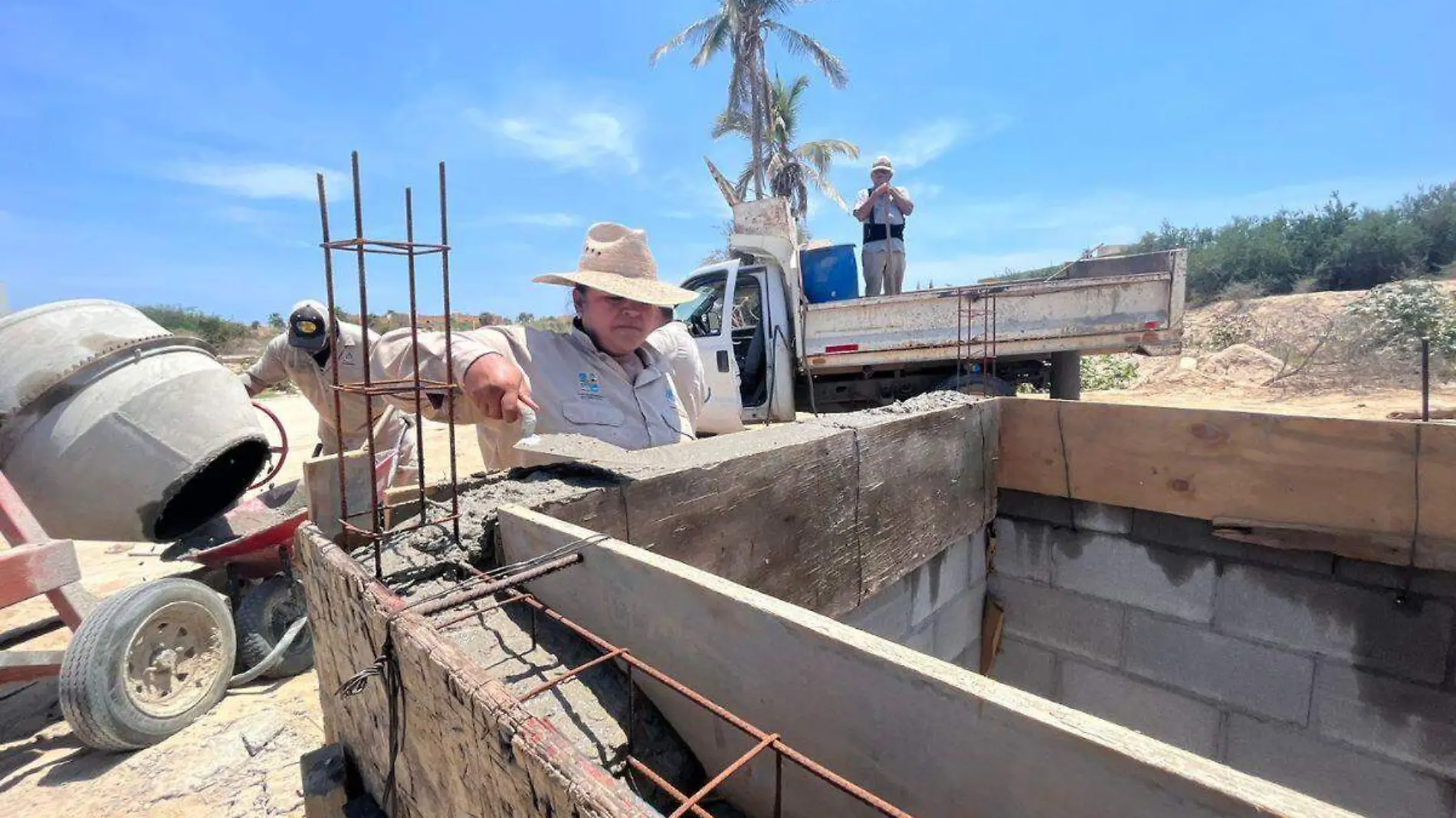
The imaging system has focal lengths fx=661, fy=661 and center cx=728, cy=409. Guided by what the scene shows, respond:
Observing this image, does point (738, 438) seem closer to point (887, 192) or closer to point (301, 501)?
point (301, 501)

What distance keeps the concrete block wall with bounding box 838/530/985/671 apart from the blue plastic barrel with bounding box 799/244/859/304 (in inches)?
221

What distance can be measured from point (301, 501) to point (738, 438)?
417 cm

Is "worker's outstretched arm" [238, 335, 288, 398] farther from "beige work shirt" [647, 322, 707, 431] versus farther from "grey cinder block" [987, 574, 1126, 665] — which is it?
"grey cinder block" [987, 574, 1126, 665]

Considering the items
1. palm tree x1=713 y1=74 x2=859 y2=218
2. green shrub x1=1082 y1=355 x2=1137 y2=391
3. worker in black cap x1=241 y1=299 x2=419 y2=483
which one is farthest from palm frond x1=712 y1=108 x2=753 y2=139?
worker in black cap x1=241 y1=299 x2=419 y2=483

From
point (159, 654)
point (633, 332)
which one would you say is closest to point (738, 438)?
point (633, 332)

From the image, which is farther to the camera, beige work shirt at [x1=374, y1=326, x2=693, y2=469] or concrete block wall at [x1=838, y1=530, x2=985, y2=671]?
concrete block wall at [x1=838, y1=530, x2=985, y2=671]

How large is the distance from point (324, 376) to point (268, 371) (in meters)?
0.67

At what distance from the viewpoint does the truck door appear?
26.8ft

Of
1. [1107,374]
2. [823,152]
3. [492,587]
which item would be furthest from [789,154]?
[492,587]

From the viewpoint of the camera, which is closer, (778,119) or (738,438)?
(738,438)

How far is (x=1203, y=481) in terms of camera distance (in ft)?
10.4

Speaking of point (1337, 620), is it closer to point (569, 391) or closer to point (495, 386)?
point (569, 391)

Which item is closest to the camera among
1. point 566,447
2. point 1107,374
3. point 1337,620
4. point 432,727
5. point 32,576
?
point 432,727

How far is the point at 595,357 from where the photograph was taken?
3021 mm
